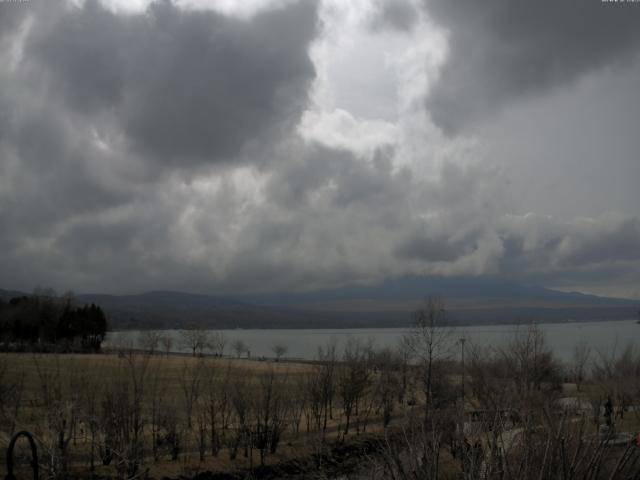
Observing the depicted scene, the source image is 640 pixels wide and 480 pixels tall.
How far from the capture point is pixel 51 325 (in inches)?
4867

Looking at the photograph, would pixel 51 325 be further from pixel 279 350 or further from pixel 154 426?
pixel 154 426

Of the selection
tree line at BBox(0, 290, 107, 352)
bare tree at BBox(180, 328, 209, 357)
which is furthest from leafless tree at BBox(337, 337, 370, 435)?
bare tree at BBox(180, 328, 209, 357)

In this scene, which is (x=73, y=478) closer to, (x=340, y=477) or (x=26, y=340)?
(x=340, y=477)

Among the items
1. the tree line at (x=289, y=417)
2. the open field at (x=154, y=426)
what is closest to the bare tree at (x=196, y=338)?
the tree line at (x=289, y=417)

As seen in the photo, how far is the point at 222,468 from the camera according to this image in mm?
31266

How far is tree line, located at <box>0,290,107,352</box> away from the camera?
118 m

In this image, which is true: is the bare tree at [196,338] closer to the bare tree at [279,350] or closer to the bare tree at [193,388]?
Result: the bare tree at [279,350]

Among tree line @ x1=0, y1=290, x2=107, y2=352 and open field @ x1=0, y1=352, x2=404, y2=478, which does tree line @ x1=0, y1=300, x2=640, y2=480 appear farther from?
tree line @ x1=0, y1=290, x2=107, y2=352

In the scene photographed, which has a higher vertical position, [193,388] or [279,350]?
[193,388]

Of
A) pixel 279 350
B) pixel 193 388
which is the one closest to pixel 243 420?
pixel 193 388

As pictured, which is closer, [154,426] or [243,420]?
[154,426]

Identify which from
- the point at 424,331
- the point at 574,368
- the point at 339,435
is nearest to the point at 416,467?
the point at 339,435

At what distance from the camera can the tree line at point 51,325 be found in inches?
4633

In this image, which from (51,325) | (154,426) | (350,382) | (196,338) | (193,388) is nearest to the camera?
(154,426)
